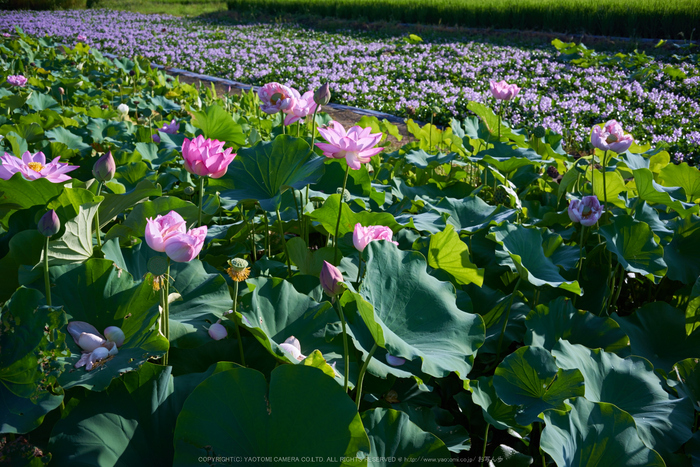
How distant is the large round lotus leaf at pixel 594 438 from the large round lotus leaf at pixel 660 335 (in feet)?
1.48

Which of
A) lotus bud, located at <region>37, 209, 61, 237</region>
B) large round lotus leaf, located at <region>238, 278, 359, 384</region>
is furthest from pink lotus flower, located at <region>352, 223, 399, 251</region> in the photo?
lotus bud, located at <region>37, 209, 61, 237</region>

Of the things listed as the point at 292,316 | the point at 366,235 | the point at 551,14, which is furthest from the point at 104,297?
the point at 551,14

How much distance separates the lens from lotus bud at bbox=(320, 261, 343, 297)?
0.75m

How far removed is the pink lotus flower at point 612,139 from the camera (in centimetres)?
146

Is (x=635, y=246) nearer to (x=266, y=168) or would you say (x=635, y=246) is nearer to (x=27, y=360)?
(x=266, y=168)

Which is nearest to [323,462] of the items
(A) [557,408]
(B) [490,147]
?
(A) [557,408]

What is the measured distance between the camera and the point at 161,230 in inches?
30.7

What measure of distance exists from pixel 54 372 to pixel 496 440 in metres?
0.86

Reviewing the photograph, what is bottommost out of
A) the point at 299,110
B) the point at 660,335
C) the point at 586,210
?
the point at 660,335

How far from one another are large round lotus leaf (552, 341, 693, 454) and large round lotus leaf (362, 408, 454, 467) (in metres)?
0.34

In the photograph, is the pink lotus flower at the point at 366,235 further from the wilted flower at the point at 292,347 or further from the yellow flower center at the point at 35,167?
the yellow flower center at the point at 35,167

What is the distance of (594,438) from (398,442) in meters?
0.30

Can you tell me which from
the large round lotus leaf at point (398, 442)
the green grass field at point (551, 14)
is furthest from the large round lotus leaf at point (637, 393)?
the green grass field at point (551, 14)

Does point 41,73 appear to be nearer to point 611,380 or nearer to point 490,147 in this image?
point 490,147
